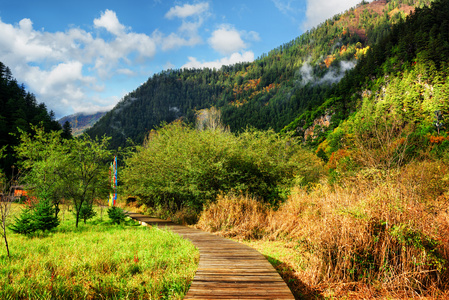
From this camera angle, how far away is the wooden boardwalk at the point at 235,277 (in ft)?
10.4

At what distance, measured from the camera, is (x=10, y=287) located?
3.65 m

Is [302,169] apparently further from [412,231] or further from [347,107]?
[347,107]

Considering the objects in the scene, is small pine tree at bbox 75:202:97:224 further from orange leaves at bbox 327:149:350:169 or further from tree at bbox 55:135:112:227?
orange leaves at bbox 327:149:350:169

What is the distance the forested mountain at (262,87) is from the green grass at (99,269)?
91.5 m

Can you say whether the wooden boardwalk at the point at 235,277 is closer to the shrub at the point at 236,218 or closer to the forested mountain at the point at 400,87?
the shrub at the point at 236,218

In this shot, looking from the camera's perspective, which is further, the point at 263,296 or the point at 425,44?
the point at 425,44

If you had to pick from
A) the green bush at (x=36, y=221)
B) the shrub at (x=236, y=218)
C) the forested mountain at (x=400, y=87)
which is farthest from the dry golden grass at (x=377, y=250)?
the forested mountain at (x=400, y=87)

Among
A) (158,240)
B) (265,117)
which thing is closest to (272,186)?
(158,240)

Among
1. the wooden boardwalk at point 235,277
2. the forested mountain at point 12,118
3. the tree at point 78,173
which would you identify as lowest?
the wooden boardwalk at point 235,277

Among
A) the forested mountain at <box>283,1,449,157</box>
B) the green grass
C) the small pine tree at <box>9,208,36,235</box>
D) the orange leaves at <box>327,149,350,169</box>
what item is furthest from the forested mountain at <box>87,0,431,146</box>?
the green grass

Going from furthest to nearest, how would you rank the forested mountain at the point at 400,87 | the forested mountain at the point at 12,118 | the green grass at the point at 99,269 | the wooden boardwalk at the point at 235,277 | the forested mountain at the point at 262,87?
the forested mountain at the point at 262,87 < the forested mountain at the point at 400,87 < the forested mountain at the point at 12,118 < the green grass at the point at 99,269 < the wooden boardwalk at the point at 235,277

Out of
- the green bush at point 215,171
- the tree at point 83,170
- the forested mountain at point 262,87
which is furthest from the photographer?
the forested mountain at point 262,87

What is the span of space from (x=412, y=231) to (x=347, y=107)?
6869 centimetres

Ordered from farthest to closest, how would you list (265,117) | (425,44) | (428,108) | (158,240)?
1. (265,117)
2. (425,44)
3. (428,108)
4. (158,240)
